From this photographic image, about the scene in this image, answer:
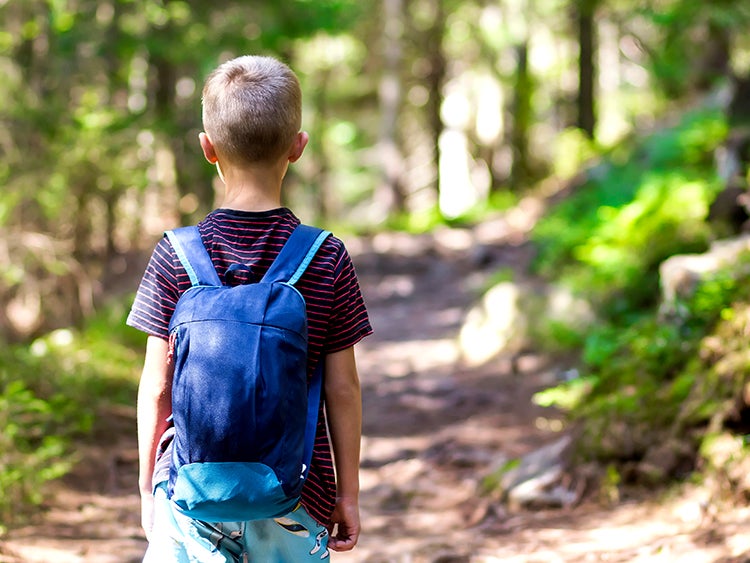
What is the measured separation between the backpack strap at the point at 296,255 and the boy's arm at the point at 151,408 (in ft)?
1.29

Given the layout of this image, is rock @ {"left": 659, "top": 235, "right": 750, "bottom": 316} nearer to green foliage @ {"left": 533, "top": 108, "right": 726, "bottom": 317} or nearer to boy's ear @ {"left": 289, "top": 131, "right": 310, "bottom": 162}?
green foliage @ {"left": 533, "top": 108, "right": 726, "bottom": 317}

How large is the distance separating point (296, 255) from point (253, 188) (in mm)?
232

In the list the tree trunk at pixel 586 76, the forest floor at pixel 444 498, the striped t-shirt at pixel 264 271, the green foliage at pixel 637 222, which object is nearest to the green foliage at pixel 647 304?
the green foliage at pixel 637 222

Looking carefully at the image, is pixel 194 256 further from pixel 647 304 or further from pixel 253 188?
pixel 647 304

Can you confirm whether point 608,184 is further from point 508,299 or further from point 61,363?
point 61,363

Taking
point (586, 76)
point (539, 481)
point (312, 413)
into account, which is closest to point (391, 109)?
point (586, 76)

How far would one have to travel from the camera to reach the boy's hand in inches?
93.3

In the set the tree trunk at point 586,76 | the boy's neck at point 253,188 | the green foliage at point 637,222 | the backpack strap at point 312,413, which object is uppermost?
the tree trunk at point 586,76

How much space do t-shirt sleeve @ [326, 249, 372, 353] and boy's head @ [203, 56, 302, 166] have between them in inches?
13.9

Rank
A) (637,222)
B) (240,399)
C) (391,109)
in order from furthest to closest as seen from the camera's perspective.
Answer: (391,109), (637,222), (240,399)

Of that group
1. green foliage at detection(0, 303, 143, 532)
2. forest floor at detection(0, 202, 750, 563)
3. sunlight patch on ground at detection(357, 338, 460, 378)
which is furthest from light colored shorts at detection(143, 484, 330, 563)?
sunlight patch on ground at detection(357, 338, 460, 378)

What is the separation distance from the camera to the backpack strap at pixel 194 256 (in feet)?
7.11

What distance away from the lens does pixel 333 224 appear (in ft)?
65.7

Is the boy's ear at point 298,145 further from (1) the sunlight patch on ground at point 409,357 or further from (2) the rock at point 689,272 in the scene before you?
(1) the sunlight patch on ground at point 409,357
